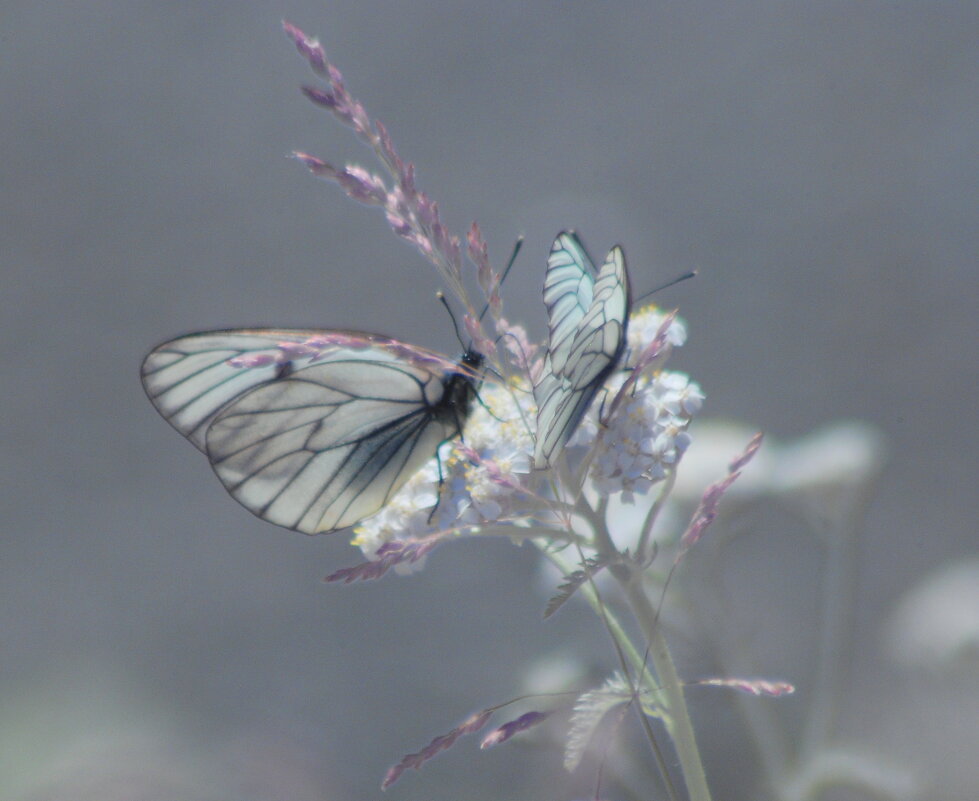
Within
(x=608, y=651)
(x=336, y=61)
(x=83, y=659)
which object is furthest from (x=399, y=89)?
(x=83, y=659)

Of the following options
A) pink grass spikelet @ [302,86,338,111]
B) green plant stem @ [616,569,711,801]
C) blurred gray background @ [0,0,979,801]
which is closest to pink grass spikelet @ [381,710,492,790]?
green plant stem @ [616,569,711,801]

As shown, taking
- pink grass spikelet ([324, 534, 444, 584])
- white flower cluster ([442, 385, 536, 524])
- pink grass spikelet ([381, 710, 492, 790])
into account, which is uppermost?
white flower cluster ([442, 385, 536, 524])

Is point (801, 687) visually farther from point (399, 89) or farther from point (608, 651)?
point (399, 89)

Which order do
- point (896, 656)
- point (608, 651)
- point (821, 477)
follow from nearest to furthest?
point (821, 477)
point (896, 656)
point (608, 651)

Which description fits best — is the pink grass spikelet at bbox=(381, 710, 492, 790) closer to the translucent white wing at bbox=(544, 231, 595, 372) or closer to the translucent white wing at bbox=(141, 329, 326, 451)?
the translucent white wing at bbox=(544, 231, 595, 372)

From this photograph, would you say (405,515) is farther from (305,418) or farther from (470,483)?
(305,418)

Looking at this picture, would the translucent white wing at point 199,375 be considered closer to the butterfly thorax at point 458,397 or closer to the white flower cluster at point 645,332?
the butterfly thorax at point 458,397
